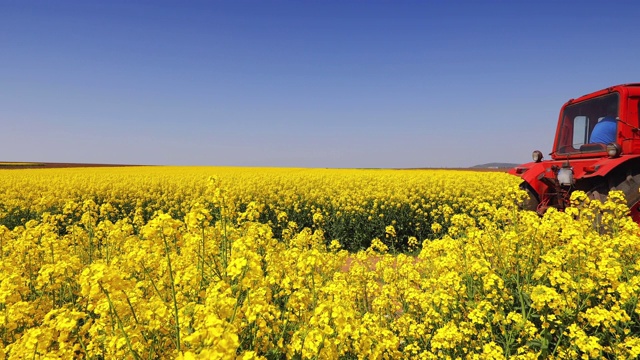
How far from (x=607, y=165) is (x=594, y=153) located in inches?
39.4

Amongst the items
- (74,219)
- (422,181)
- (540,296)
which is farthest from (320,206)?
(540,296)

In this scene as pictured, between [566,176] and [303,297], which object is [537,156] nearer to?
[566,176]

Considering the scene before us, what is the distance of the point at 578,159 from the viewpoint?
20.2 feet

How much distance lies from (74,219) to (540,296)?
11.4 meters

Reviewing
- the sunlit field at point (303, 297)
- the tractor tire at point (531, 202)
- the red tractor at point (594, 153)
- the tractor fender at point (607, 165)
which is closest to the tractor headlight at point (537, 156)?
the red tractor at point (594, 153)

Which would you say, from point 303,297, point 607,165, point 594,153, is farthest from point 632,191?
point 303,297

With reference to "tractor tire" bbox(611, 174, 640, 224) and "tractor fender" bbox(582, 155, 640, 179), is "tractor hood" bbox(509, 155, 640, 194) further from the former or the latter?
"tractor tire" bbox(611, 174, 640, 224)

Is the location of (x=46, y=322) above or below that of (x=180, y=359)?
below

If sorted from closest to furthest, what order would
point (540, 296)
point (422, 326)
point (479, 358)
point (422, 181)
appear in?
point (540, 296) < point (479, 358) < point (422, 326) < point (422, 181)

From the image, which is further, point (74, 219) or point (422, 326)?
point (74, 219)

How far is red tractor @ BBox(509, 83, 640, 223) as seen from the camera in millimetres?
5078

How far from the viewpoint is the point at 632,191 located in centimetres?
492

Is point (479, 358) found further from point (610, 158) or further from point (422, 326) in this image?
point (610, 158)

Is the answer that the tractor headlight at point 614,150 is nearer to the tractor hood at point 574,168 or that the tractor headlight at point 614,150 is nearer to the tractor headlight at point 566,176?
the tractor hood at point 574,168
